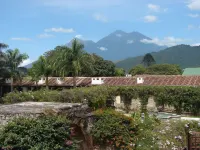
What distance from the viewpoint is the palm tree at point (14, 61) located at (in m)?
43.2

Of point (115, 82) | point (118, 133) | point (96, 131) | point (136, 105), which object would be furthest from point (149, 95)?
point (96, 131)

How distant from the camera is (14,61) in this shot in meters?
45.0

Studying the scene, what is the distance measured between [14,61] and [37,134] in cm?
3690

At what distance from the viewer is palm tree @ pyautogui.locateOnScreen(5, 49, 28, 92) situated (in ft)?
142

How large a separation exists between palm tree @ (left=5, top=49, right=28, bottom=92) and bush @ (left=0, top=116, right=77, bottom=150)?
1348 inches

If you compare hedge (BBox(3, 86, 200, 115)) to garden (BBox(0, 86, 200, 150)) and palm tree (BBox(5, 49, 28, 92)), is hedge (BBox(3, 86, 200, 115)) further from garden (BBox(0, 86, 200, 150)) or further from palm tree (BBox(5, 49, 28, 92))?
palm tree (BBox(5, 49, 28, 92))

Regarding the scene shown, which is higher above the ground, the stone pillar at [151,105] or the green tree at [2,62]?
the green tree at [2,62]

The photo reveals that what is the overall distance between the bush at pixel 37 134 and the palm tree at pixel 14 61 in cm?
3424

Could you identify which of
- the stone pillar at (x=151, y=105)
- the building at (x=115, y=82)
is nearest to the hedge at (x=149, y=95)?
the stone pillar at (x=151, y=105)

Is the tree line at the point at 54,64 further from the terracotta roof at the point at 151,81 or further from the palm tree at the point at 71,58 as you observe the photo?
the terracotta roof at the point at 151,81

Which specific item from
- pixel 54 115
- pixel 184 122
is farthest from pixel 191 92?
pixel 54 115

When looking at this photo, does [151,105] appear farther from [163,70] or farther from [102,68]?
[163,70]

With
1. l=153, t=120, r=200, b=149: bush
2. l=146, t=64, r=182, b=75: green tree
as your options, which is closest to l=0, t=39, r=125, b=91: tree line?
l=153, t=120, r=200, b=149: bush

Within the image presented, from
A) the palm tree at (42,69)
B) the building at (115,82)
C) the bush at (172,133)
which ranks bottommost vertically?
the bush at (172,133)
